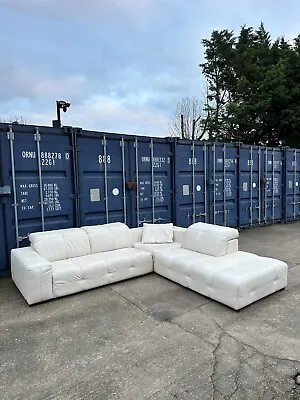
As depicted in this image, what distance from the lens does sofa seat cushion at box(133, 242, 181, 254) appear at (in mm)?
4355

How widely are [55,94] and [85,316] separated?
8.43 metres

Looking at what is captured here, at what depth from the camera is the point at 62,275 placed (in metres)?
3.36

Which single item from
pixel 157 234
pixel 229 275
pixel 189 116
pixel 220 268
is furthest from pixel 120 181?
pixel 189 116

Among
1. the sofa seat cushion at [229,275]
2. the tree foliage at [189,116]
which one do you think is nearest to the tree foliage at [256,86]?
the tree foliage at [189,116]

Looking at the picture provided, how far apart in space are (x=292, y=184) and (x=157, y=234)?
247 inches

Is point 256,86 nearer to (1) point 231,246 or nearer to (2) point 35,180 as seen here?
(1) point 231,246

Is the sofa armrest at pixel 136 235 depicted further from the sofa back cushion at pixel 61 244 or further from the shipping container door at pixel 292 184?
the shipping container door at pixel 292 184

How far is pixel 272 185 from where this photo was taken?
27.2ft

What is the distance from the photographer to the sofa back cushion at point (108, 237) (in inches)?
164

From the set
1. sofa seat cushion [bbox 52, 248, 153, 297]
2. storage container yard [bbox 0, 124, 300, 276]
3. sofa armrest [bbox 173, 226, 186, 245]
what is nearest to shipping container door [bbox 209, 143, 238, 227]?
storage container yard [bbox 0, 124, 300, 276]

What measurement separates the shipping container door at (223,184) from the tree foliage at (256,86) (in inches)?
313

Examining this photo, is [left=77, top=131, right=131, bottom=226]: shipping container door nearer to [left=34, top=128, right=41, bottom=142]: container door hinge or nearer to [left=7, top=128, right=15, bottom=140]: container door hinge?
[left=34, top=128, right=41, bottom=142]: container door hinge

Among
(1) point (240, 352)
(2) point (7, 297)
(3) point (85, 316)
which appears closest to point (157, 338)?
(1) point (240, 352)

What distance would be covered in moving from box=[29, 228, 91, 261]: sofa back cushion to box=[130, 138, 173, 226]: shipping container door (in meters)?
1.57
